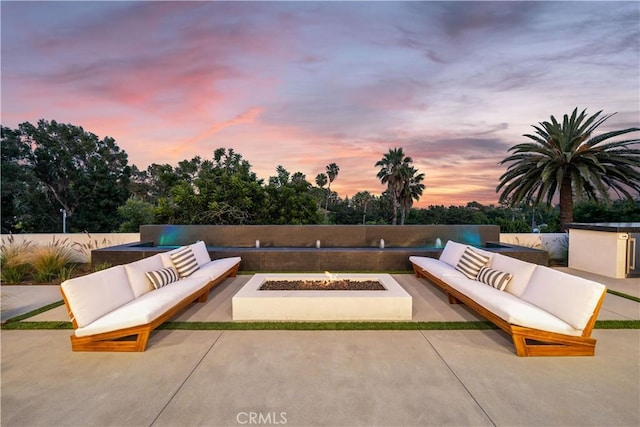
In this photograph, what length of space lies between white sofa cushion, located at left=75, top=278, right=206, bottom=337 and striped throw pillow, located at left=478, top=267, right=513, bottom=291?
4160mm

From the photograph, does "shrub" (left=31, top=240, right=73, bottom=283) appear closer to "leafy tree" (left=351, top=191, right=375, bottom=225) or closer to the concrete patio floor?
the concrete patio floor

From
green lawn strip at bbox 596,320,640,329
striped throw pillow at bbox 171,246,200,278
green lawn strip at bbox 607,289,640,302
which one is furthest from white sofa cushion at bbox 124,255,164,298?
green lawn strip at bbox 607,289,640,302

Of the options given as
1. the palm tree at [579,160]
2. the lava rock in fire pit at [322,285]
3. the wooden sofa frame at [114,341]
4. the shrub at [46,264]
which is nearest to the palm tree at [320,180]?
the palm tree at [579,160]

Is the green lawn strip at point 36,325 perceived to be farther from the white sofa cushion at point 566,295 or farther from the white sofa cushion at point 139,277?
the white sofa cushion at point 566,295

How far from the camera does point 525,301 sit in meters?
3.60

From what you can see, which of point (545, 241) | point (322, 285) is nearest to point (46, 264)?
point (322, 285)

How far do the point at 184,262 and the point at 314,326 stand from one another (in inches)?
100

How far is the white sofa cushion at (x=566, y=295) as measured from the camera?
2939 mm

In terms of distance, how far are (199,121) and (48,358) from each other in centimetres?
941

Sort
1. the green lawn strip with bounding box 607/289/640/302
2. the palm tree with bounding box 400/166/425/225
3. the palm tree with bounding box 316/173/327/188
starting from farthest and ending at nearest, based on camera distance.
Result: the palm tree with bounding box 316/173/327/188, the palm tree with bounding box 400/166/425/225, the green lawn strip with bounding box 607/289/640/302

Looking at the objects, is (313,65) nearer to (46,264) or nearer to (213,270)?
(213,270)

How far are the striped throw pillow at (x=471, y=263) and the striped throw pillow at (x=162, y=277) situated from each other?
181 inches

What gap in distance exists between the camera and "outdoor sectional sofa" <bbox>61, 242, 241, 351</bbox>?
3.05 m

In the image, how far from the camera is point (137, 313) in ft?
10.4
